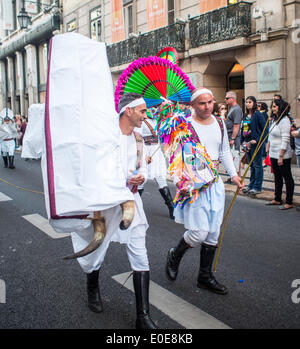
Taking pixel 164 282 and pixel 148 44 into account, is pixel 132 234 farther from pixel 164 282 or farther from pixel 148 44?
pixel 148 44

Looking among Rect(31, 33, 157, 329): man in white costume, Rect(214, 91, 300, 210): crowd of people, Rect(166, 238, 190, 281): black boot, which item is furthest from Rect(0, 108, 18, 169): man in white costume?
Rect(31, 33, 157, 329): man in white costume

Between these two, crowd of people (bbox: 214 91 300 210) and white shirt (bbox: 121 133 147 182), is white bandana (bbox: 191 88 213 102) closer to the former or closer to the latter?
white shirt (bbox: 121 133 147 182)

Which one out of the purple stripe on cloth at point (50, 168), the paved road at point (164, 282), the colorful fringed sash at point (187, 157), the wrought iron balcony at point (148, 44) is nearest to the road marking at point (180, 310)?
the paved road at point (164, 282)

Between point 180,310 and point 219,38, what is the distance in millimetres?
13160

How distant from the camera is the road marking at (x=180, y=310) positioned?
117 inches

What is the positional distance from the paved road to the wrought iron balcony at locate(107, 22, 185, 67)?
12.1 m

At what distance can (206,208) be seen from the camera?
348 cm

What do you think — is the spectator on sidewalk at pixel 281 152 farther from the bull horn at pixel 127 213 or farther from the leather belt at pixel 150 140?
the bull horn at pixel 127 213

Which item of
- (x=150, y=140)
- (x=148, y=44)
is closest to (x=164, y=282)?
(x=150, y=140)

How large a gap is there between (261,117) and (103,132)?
5659 mm

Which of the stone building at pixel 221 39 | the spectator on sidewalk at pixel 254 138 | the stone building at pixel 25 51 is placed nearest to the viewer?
the spectator on sidewalk at pixel 254 138

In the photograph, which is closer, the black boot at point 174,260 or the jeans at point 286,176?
the black boot at point 174,260

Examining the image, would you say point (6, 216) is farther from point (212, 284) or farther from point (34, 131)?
point (212, 284)

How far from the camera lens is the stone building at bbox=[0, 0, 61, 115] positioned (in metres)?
29.5
